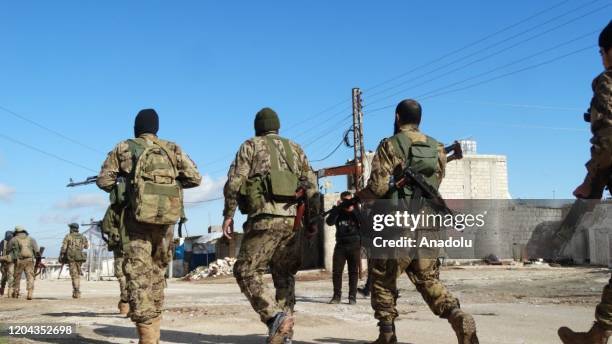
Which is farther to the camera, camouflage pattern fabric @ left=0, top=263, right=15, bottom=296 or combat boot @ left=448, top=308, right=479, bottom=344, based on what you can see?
camouflage pattern fabric @ left=0, top=263, right=15, bottom=296

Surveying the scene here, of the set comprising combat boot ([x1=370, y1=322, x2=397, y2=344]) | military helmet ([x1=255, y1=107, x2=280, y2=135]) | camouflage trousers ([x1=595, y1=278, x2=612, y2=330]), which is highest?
military helmet ([x1=255, y1=107, x2=280, y2=135])

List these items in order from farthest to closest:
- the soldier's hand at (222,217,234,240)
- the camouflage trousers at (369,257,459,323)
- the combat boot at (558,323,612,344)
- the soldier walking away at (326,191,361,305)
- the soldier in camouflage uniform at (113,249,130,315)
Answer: the soldier walking away at (326,191,361,305) → the soldier in camouflage uniform at (113,249,130,315) → the soldier's hand at (222,217,234,240) → the camouflage trousers at (369,257,459,323) → the combat boot at (558,323,612,344)

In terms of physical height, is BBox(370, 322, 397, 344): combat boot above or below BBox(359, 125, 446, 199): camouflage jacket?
below

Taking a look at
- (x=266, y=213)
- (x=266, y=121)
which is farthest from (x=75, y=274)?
(x=266, y=213)

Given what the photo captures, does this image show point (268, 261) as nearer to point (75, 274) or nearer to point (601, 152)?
point (601, 152)

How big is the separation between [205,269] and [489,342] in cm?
2726

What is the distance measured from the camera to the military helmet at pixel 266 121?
577 cm

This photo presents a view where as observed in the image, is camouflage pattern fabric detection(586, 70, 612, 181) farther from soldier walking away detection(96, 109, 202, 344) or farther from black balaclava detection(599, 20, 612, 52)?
soldier walking away detection(96, 109, 202, 344)

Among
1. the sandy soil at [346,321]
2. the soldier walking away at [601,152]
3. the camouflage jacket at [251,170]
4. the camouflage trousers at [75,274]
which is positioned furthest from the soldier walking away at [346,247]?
the camouflage trousers at [75,274]

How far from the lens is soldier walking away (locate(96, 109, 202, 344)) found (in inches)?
212

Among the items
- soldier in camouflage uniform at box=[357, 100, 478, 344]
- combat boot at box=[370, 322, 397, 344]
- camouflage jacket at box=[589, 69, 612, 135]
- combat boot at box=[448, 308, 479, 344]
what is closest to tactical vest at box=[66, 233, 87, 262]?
soldier in camouflage uniform at box=[357, 100, 478, 344]

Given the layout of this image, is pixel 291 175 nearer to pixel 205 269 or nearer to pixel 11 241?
pixel 11 241

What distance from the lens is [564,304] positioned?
9.86m

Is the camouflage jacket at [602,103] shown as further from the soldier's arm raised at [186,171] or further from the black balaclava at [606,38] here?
the soldier's arm raised at [186,171]
